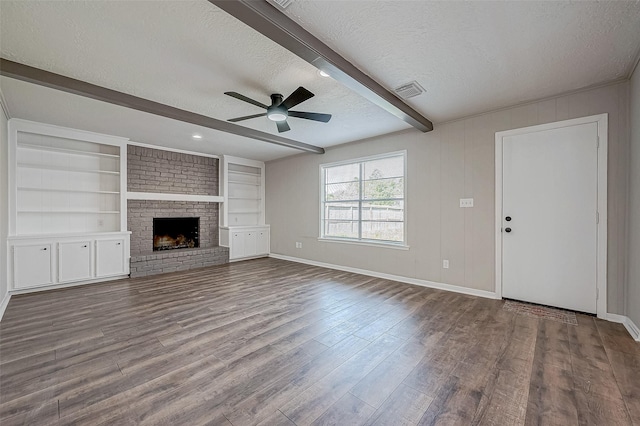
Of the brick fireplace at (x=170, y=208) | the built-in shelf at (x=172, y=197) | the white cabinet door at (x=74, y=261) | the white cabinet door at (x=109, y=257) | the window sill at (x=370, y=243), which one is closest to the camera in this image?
the white cabinet door at (x=74, y=261)

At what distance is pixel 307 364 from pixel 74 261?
434 cm

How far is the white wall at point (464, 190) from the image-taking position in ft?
9.45

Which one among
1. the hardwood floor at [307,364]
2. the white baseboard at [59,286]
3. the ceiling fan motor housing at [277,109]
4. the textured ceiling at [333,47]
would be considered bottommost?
the hardwood floor at [307,364]

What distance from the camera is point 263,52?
7.63ft

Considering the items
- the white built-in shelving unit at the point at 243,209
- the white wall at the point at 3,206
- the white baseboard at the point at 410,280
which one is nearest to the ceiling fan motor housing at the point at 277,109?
the white baseboard at the point at 410,280

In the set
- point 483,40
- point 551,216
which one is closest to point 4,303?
point 483,40

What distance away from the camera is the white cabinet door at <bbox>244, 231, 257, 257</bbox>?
6.51m

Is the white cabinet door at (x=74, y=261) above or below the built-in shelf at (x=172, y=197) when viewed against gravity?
below

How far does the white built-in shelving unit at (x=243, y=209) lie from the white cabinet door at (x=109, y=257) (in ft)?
6.68

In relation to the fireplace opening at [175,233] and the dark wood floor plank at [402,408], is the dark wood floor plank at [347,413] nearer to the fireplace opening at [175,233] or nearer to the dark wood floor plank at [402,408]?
the dark wood floor plank at [402,408]

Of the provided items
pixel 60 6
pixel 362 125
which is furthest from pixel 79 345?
pixel 362 125

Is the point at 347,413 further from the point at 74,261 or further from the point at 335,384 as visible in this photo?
the point at 74,261

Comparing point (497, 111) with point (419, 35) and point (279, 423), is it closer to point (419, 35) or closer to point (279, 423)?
point (419, 35)

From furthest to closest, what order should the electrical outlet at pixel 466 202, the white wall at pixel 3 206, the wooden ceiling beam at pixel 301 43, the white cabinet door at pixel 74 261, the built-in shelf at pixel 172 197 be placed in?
the built-in shelf at pixel 172 197 → the white cabinet door at pixel 74 261 → the electrical outlet at pixel 466 202 → the white wall at pixel 3 206 → the wooden ceiling beam at pixel 301 43
